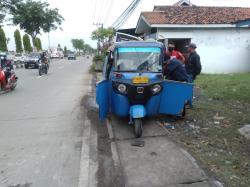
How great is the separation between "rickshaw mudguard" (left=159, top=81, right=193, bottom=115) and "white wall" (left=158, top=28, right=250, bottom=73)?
54.1 feet

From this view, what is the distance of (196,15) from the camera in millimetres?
26109

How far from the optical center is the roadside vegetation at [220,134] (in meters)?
5.95

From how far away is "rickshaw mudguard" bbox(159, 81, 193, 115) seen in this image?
29.0 feet

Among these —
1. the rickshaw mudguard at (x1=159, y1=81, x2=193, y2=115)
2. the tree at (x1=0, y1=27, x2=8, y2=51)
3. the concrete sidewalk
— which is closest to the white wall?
the rickshaw mudguard at (x1=159, y1=81, x2=193, y2=115)

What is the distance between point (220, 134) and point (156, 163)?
95.9 inches

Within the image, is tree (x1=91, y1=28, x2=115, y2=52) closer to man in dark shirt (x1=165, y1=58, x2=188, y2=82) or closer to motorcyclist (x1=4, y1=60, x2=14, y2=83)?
motorcyclist (x1=4, y1=60, x2=14, y2=83)

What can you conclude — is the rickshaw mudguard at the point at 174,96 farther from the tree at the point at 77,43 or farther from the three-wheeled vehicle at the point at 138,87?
the tree at the point at 77,43

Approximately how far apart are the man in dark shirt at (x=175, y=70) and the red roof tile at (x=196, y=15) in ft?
49.2

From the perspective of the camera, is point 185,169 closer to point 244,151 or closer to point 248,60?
point 244,151

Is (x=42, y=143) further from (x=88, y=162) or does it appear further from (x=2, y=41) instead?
(x=2, y=41)

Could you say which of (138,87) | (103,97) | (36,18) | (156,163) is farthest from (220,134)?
(36,18)

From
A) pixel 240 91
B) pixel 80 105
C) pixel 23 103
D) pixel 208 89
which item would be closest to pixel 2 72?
pixel 23 103

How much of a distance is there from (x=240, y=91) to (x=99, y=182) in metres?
9.78

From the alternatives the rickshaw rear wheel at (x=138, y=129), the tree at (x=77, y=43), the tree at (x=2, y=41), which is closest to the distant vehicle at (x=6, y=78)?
the rickshaw rear wheel at (x=138, y=129)
